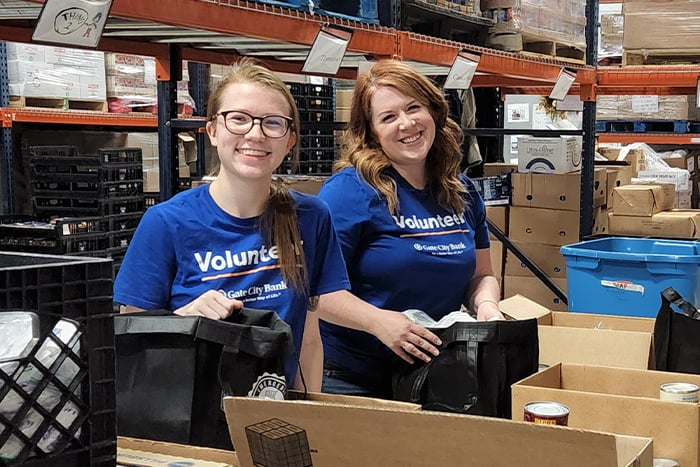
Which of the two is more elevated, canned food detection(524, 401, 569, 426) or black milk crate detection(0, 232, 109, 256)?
canned food detection(524, 401, 569, 426)

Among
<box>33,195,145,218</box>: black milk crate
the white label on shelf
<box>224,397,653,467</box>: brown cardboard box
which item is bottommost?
<box>224,397,653,467</box>: brown cardboard box

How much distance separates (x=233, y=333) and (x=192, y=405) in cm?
14

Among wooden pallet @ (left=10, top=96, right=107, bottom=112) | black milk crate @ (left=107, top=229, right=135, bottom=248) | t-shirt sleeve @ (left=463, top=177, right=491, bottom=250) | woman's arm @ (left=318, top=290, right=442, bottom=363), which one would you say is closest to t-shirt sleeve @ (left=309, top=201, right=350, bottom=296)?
woman's arm @ (left=318, top=290, right=442, bottom=363)

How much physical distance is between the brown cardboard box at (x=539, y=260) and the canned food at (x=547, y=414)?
3607 mm

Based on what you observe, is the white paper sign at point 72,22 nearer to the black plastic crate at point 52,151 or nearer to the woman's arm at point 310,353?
the woman's arm at point 310,353

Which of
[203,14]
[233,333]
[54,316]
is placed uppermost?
[203,14]

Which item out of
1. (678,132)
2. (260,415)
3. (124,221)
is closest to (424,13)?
(124,221)

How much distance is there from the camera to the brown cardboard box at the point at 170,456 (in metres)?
1.29

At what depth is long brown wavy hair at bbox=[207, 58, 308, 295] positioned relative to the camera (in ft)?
6.50

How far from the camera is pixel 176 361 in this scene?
1.60 m

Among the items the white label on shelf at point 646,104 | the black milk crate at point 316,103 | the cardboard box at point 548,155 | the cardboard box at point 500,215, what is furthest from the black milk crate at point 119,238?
the white label on shelf at point 646,104

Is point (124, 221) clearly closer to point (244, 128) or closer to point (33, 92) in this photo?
point (33, 92)

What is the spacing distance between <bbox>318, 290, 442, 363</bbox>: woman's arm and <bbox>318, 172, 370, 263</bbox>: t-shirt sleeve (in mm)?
146

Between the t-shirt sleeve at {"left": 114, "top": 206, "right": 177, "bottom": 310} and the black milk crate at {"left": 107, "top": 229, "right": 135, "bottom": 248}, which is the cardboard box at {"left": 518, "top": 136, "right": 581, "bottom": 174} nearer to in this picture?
the black milk crate at {"left": 107, "top": 229, "right": 135, "bottom": 248}
